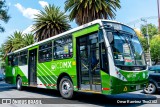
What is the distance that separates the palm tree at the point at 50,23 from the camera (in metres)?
29.9

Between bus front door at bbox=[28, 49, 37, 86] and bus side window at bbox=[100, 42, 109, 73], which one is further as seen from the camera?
bus front door at bbox=[28, 49, 37, 86]

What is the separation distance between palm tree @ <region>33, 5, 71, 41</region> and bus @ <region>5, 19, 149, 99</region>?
17.6 meters

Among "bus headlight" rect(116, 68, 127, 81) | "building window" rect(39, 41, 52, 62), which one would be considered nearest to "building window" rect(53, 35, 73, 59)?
"building window" rect(39, 41, 52, 62)

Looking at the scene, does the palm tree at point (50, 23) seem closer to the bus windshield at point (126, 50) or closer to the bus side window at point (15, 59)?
the bus side window at point (15, 59)

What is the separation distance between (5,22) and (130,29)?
14.2 m

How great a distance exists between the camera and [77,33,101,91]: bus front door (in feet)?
28.8

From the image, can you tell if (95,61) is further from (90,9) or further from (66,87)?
(90,9)

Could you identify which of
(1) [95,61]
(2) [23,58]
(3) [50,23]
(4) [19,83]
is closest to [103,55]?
(1) [95,61]

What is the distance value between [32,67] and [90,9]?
43.5 ft

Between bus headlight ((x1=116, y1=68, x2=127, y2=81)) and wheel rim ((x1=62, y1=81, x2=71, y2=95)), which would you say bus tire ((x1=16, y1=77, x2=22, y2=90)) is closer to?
wheel rim ((x1=62, y1=81, x2=71, y2=95))

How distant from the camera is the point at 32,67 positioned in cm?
1409

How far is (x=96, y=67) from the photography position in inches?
346

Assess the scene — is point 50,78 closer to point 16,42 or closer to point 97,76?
point 97,76

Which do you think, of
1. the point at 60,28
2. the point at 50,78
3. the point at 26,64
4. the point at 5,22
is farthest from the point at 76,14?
the point at 50,78
